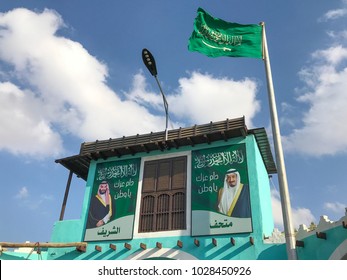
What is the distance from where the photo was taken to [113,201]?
666 inches

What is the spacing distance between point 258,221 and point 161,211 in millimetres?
4496

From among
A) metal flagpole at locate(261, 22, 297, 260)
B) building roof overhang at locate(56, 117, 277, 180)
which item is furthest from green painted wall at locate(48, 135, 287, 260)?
metal flagpole at locate(261, 22, 297, 260)

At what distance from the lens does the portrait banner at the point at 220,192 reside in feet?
47.3

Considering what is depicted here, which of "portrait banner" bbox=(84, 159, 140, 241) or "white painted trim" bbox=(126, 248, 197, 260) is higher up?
"portrait banner" bbox=(84, 159, 140, 241)

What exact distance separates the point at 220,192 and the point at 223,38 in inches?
265

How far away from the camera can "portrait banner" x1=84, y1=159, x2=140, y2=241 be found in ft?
52.6

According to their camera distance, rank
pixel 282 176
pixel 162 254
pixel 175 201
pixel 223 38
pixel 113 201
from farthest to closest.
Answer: pixel 113 201
pixel 175 201
pixel 162 254
pixel 223 38
pixel 282 176

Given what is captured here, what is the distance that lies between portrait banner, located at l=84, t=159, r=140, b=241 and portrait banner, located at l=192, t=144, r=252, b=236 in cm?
323

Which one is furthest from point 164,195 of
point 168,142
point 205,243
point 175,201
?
point 205,243

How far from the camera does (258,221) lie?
45.9 ft

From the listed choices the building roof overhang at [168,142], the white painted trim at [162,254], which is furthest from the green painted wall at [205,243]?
the building roof overhang at [168,142]

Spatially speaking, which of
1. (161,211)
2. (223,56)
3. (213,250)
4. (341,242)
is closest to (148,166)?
(161,211)

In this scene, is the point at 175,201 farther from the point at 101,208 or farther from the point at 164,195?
the point at 101,208

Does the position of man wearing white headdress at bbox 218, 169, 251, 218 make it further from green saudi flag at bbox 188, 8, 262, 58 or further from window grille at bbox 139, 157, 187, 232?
green saudi flag at bbox 188, 8, 262, 58
